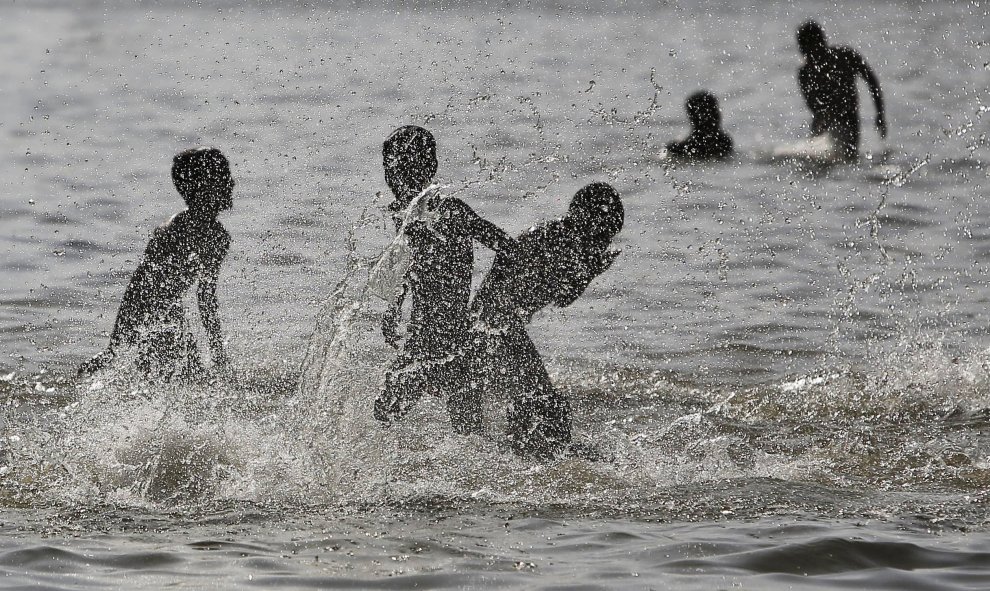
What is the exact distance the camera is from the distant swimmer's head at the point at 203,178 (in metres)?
7.21

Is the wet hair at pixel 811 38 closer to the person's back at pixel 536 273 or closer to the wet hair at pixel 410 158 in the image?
the person's back at pixel 536 273

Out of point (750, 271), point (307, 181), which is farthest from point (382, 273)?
point (307, 181)

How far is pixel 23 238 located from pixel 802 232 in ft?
25.1

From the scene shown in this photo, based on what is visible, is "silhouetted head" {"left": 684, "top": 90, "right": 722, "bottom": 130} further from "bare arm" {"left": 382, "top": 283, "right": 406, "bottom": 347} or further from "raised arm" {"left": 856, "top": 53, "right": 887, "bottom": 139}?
"bare arm" {"left": 382, "top": 283, "right": 406, "bottom": 347}

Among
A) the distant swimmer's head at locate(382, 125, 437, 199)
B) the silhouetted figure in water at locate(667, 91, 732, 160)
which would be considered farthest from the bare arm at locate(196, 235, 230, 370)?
the silhouetted figure in water at locate(667, 91, 732, 160)

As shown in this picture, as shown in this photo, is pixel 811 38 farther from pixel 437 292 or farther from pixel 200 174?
pixel 200 174

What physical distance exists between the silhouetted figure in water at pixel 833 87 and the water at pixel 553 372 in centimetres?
54

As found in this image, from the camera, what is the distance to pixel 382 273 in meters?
6.89

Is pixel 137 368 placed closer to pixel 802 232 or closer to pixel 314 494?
pixel 314 494

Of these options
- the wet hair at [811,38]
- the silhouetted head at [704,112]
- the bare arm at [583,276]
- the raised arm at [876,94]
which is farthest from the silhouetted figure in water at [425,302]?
the silhouetted head at [704,112]

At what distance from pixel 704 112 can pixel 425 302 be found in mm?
12120

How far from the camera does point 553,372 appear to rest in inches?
352

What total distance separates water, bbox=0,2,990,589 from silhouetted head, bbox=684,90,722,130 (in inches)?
35.4

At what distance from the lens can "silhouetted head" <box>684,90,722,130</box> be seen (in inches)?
713
